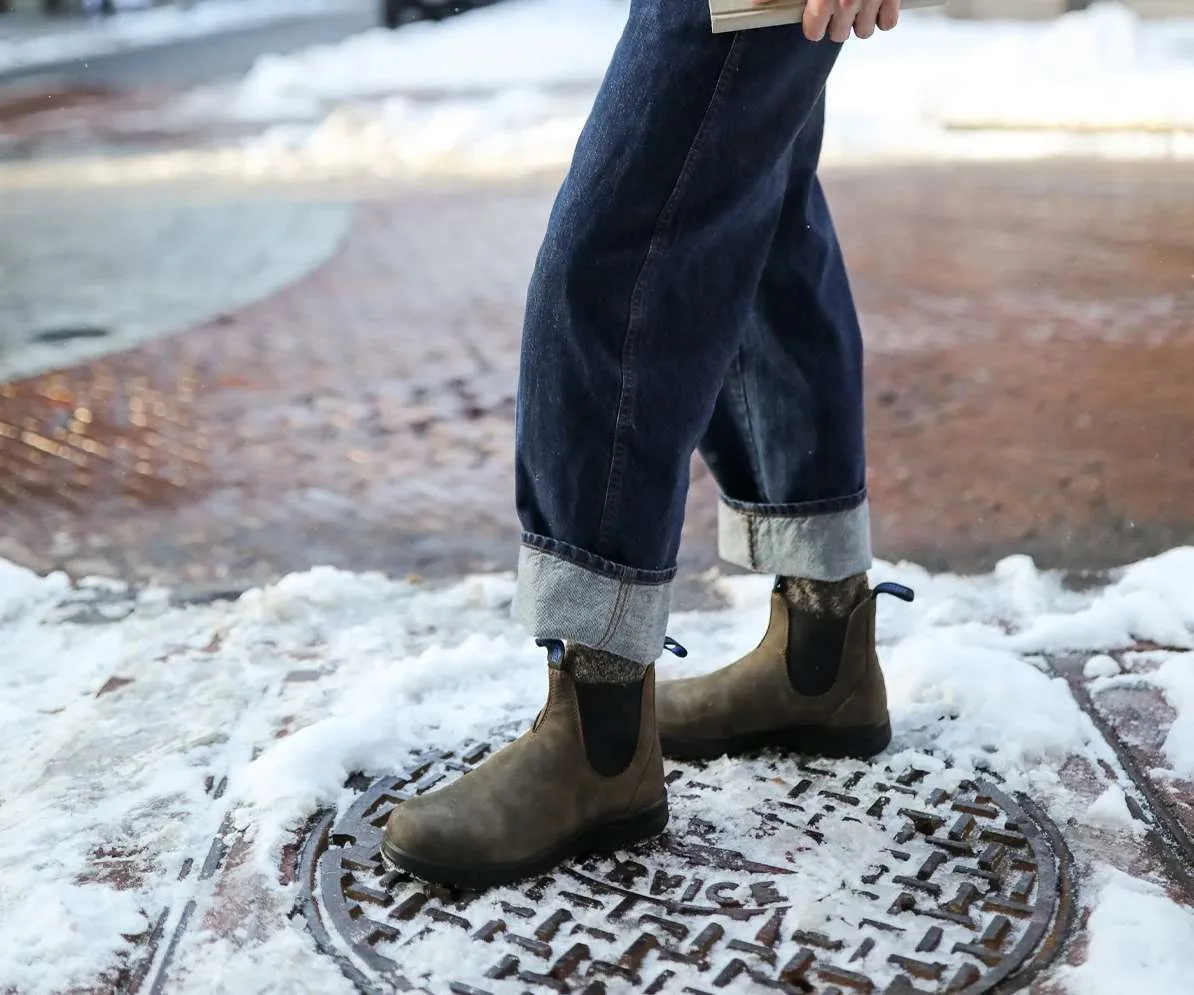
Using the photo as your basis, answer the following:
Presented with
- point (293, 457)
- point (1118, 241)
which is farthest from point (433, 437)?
point (1118, 241)

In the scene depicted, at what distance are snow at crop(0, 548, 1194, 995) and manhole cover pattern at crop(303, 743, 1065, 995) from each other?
24mm

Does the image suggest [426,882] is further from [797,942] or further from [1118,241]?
[1118,241]

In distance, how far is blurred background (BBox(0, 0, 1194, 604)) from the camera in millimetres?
3172

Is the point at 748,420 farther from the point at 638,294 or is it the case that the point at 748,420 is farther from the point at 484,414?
the point at 484,414

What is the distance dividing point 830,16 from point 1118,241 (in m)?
4.54

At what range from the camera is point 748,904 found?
1675mm

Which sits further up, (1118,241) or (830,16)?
(830,16)

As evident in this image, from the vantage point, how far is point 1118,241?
5.64 m

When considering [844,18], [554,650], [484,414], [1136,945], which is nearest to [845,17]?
[844,18]

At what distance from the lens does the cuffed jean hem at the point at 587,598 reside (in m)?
1.67

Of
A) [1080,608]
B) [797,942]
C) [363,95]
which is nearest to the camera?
[797,942]

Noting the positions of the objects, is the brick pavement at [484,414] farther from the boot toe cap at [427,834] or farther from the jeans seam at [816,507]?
the boot toe cap at [427,834]

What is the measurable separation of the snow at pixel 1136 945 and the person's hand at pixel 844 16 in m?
0.96

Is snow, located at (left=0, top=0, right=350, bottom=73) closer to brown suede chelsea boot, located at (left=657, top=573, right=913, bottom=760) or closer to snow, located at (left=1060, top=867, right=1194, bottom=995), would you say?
brown suede chelsea boot, located at (left=657, top=573, right=913, bottom=760)
